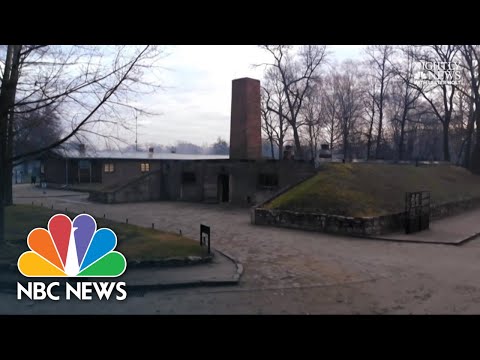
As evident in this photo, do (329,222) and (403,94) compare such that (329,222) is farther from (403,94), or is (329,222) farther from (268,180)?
(403,94)

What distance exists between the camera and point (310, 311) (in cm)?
791

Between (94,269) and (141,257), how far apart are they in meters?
3.68

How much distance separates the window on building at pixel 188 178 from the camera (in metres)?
31.2

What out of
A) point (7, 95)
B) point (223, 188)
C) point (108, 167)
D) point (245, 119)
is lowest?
point (223, 188)

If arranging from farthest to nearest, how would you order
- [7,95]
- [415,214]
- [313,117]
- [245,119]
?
[313,117], [245,119], [415,214], [7,95]

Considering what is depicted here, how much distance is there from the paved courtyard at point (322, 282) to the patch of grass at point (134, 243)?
1.70 metres

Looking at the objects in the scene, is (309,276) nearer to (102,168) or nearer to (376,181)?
(376,181)

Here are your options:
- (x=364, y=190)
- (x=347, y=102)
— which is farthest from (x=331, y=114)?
(x=364, y=190)

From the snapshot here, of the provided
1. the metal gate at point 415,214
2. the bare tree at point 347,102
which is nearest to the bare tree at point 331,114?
the bare tree at point 347,102

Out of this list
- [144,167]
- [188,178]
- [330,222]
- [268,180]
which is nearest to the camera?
[330,222]

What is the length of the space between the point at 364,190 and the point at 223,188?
12.2 meters

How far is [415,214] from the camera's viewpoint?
56.5 feet
